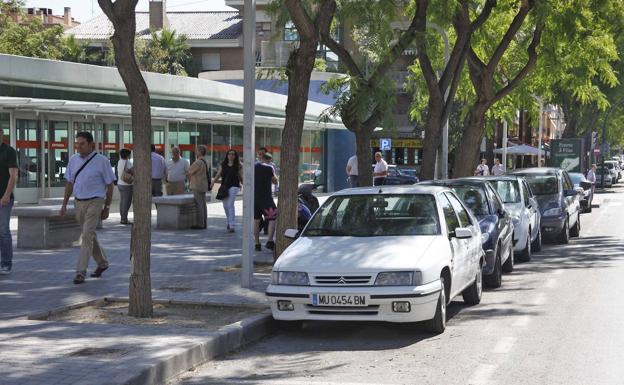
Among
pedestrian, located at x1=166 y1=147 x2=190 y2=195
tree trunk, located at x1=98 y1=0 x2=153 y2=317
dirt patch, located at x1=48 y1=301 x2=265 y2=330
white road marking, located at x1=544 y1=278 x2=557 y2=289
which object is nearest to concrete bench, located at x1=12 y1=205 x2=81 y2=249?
pedestrian, located at x1=166 y1=147 x2=190 y2=195

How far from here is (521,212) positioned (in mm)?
17641

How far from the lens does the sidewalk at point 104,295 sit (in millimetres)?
7570

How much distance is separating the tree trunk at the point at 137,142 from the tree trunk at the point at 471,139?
17.6 m

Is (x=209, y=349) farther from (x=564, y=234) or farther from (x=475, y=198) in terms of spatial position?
(x=564, y=234)

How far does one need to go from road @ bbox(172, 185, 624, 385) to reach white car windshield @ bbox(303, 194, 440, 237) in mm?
1007

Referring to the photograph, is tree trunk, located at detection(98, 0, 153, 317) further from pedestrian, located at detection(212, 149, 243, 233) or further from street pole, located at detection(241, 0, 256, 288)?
pedestrian, located at detection(212, 149, 243, 233)

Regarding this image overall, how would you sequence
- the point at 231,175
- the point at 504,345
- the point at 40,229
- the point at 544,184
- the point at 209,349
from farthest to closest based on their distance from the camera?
the point at 544,184, the point at 231,175, the point at 40,229, the point at 504,345, the point at 209,349

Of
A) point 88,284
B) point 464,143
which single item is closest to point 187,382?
point 88,284

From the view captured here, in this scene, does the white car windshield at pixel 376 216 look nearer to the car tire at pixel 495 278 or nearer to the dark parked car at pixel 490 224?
the dark parked car at pixel 490 224

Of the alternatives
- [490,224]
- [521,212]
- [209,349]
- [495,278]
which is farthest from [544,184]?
[209,349]

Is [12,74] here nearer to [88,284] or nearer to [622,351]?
[88,284]

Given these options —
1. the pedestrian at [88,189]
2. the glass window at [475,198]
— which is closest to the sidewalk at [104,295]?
the pedestrian at [88,189]

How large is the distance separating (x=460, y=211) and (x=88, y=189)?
4.69 meters

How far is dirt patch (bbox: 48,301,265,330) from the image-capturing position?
32.9 feet
